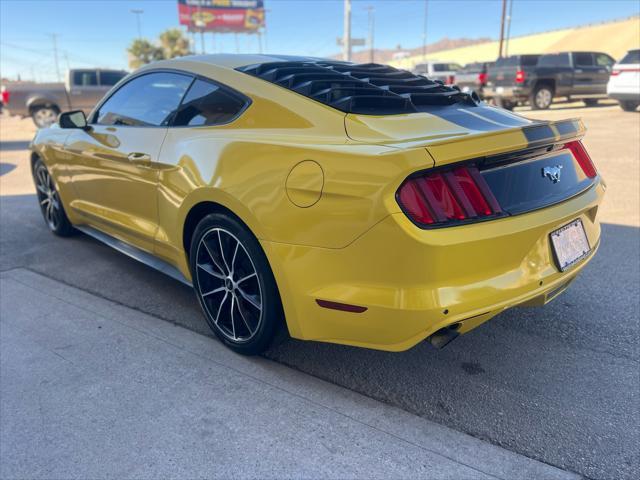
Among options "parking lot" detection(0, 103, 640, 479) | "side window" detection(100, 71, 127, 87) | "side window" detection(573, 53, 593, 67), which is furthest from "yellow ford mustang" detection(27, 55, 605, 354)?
"side window" detection(573, 53, 593, 67)

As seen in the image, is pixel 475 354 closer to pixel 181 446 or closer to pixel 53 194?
pixel 181 446

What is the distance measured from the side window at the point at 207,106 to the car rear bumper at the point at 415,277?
0.86 m

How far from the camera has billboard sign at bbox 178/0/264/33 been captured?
75.6 m

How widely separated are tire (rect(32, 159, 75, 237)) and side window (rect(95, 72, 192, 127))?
3.90 feet

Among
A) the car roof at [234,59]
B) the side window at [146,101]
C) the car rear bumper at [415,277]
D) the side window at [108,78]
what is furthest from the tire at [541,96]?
the car rear bumper at [415,277]

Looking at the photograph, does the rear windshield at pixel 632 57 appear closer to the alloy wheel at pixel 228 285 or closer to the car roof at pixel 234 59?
the car roof at pixel 234 59

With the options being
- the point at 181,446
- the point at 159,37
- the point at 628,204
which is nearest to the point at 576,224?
the point at 181,446

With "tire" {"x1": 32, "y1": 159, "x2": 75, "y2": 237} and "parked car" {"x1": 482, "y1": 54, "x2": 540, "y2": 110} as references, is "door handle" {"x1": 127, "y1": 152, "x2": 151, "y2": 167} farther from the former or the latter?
"parked car" {"x1": 482, "y1": 54, "x2": 540, "y2": 110}

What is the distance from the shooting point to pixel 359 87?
8.54 ft

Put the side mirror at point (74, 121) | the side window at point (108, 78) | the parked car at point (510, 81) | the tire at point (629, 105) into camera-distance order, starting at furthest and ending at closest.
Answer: the parked car at point (510, 81), the side window at point (108, 78), the tire at point (629, 105), the side mirror at point (74, 121)

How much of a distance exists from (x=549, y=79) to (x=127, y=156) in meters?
17.4

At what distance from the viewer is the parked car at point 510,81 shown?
1695 cm

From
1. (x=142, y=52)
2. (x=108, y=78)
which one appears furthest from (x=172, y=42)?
(x=108, y=78)

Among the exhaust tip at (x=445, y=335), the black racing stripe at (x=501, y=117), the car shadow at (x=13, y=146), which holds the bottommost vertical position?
the car shadow at (x=13, y=146)
